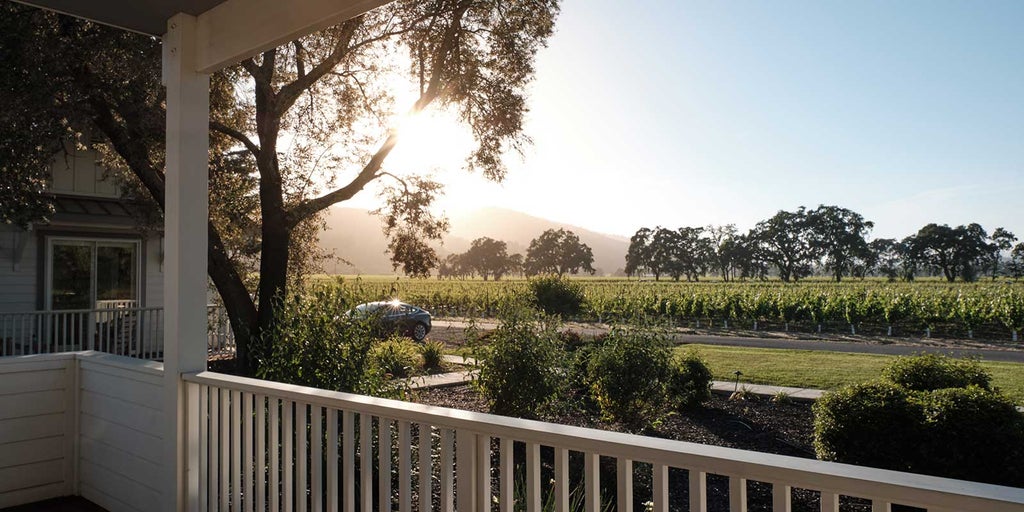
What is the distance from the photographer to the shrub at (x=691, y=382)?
7.04 meters

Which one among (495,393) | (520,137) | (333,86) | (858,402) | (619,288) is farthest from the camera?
(619,288)

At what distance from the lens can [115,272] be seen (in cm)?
1143

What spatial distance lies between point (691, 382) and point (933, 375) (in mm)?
2336

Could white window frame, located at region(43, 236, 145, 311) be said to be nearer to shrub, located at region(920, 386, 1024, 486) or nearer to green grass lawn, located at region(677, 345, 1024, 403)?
green grass lawn, located at region(677, 345, 1024, 403)

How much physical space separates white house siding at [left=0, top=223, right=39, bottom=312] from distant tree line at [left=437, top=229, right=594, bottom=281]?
29.4 meters

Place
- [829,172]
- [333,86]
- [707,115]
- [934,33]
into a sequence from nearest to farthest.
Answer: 1. [333,86]
2. [934,33]
3. [707,115]
4. [829,172]

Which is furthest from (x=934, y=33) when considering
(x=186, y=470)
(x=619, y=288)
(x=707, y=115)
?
(x=186, y=470)

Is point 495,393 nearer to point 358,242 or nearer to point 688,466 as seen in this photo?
point 688,466

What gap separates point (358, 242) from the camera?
181ft

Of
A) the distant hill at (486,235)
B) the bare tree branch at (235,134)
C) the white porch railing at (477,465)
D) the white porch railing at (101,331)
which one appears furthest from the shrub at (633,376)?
the distant hill at (486,235)

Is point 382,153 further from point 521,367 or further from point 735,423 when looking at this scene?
point 735,423

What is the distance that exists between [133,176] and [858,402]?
9.77m

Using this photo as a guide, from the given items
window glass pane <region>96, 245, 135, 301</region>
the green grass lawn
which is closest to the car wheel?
window glass pane <region>96, 245, 135, 301</region>

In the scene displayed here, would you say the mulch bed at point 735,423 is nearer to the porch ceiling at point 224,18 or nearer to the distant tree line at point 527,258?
the porch ceiling at point 224,18
